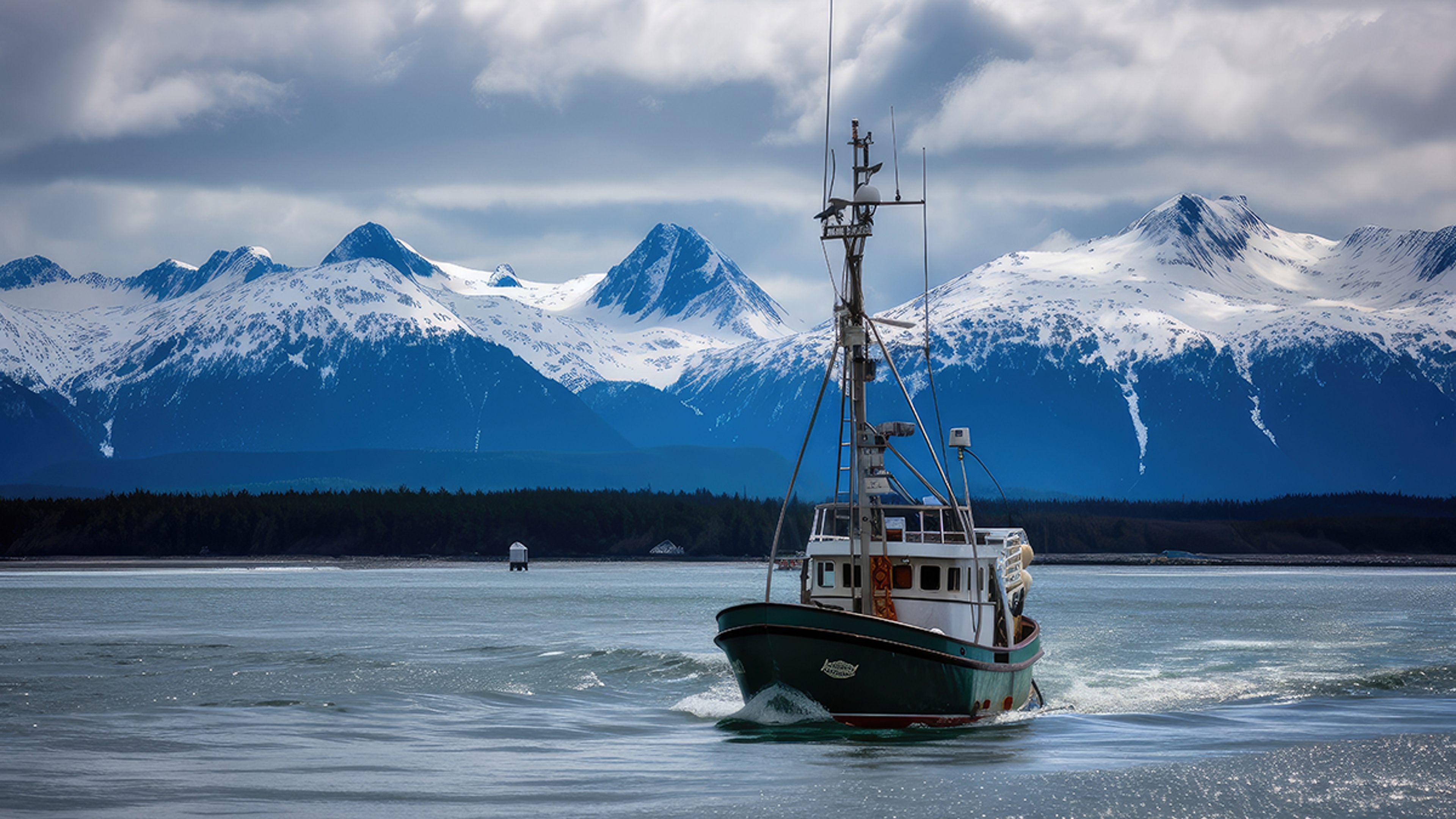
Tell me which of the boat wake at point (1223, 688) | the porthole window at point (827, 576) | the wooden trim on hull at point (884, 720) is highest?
the porthole window at point (827, 576)

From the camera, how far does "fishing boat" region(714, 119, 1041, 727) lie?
127 feet

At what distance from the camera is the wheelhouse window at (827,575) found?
42656mm

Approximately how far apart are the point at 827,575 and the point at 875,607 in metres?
1.77

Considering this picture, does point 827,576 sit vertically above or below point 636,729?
above

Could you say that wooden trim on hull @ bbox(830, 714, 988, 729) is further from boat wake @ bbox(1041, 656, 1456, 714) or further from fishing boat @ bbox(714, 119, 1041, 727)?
boat wake @ bbox(1041, 656, 1456, 714)

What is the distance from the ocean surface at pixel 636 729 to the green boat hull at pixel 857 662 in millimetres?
641

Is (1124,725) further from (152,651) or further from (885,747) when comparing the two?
(152,651)

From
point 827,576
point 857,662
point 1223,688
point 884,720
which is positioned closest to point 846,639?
point 857,662

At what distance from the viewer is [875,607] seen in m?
41.8

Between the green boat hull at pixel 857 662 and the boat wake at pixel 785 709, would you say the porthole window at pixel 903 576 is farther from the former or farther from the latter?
the boat wake at pixel 785 709

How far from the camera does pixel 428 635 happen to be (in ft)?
243

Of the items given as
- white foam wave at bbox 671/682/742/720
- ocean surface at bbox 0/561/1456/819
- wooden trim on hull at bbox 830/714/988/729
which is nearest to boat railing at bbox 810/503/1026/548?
wooden trim on hull at bbox 830/714/988/729

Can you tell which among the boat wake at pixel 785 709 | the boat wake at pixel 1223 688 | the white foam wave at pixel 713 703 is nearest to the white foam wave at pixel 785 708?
the boat wake at pixel 785 709

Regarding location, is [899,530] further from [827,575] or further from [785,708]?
[785,708]
